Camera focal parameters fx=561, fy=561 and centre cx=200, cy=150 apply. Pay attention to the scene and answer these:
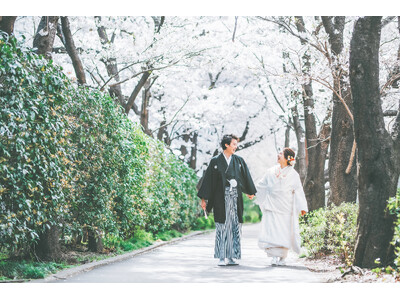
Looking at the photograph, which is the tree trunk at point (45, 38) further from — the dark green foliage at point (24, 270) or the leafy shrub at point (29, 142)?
the dark green foliage at point (24, 270)

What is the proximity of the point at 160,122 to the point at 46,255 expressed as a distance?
66.3 ft

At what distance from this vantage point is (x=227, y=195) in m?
9.45

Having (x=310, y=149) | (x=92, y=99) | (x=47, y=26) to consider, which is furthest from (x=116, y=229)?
(x=310, y=149)

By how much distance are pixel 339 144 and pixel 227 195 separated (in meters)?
3.26

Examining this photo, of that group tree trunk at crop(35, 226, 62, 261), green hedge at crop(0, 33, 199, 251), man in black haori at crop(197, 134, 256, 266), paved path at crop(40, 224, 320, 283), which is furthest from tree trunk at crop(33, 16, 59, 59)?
paved path at crop(40, 224, 320, 283)

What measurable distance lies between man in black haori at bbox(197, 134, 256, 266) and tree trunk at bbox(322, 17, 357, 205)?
270 centimetres

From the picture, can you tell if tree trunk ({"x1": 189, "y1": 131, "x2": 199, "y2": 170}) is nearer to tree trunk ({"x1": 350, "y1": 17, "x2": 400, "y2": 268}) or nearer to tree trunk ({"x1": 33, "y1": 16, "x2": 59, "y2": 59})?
tree trunk ({"x1": 33, "y1": 16, "x2": 59, "y2": 59})

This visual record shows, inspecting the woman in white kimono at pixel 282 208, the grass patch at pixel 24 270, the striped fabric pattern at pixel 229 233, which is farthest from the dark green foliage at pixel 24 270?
the woman in white kimono at pixel 282 208

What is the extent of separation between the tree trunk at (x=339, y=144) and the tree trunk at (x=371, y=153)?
4.09 metres

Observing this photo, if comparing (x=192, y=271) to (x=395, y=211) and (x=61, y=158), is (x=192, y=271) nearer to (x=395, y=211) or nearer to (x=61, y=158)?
(x=61, y=158)

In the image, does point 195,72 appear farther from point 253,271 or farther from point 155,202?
point 253,271

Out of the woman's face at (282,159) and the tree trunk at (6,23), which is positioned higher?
the tree trunk at (6,23)

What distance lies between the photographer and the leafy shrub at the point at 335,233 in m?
8.18

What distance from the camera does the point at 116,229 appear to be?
10.6 m
